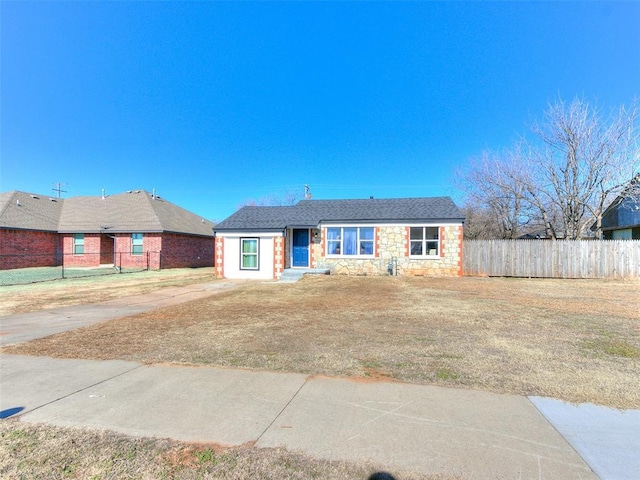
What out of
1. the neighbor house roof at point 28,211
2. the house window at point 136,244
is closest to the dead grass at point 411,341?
the house window at point 136,244

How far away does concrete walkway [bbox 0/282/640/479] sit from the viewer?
2.55 meters

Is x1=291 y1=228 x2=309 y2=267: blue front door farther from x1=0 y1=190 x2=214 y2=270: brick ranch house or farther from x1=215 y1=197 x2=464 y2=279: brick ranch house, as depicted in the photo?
x1=0 y1=190 x2=214 y2=270: brick ranch house

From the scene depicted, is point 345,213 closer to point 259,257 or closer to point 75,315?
point 259,257

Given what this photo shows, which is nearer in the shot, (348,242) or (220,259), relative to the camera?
(220,259)

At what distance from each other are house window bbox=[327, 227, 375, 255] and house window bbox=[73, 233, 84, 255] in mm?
18676

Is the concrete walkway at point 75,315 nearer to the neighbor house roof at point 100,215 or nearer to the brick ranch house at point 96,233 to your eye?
the brick ranch house at point 96,233

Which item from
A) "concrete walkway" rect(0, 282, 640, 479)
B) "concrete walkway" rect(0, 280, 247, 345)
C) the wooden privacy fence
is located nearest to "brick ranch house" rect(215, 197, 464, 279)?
the wooden privacy fence

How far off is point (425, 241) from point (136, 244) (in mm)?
19529

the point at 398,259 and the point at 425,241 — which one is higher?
the point at 425,241

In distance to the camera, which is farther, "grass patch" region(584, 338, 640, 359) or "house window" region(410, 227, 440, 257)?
"house window" region(410, 227, 440, 257)

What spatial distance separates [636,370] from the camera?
429cm

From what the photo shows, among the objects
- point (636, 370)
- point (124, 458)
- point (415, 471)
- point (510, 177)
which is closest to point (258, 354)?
point (124, 458)

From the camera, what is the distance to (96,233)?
2386 centimetres

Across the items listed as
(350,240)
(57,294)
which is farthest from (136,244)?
(350,240)
